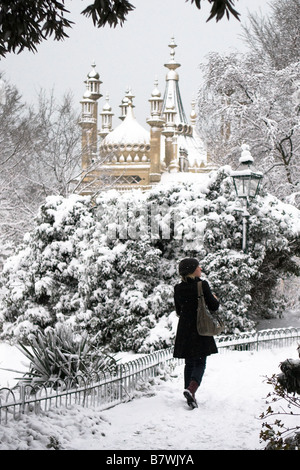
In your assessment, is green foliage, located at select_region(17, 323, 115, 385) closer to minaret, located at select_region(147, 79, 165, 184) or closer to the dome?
the dome

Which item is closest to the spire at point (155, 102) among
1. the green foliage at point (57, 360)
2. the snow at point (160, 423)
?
the green foliage at point (57, 360)

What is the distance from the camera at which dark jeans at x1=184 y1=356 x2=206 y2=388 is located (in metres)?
7.66

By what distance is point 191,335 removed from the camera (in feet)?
25.2

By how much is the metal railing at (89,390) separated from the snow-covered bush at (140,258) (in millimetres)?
4487

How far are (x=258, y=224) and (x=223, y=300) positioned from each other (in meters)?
1.73

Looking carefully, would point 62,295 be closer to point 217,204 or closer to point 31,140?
point 217,204

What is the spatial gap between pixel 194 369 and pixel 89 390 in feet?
3.64

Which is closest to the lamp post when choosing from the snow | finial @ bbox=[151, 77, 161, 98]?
the snow

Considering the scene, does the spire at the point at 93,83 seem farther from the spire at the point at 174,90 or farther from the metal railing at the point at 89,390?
the metal railing at the point at 89,390

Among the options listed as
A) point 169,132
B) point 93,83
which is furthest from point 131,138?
point 93,83

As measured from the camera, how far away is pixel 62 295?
16.2m

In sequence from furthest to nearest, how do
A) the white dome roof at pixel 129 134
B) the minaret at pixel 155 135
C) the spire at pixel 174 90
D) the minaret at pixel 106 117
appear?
the spire at pixel 174 90, the minaret at pixel 106 117, the minaret at pixel 155 135, the white dome roof at pixel 129 134

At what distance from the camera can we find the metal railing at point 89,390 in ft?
22.4
